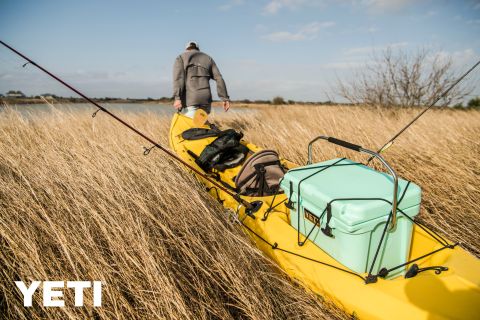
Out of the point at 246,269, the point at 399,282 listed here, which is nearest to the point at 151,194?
the point at 246,269

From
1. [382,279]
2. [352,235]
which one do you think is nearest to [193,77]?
[352,235]

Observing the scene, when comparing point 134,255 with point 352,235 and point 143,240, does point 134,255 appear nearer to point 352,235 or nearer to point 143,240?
point 143,240

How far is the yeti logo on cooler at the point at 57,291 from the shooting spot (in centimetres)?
149

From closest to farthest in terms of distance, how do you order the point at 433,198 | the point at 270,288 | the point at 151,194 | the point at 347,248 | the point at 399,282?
the point at 399,282 → the point at 347,248 → the point at 270,288 → the point at 151,194 → the point at 433,198

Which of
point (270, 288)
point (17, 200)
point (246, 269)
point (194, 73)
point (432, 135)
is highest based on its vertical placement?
point (194, 73)

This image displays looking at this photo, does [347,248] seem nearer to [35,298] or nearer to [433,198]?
[35,298]

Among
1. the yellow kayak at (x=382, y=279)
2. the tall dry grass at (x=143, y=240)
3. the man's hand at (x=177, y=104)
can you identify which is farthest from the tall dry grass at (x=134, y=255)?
the man's hand at (x=177, y=104)

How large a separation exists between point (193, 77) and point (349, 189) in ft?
13.9

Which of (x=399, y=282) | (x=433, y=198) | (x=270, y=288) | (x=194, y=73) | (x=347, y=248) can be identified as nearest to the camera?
(x=399, y=282)

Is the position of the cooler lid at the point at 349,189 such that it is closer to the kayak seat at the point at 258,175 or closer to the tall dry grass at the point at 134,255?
the tall dry grass at the point at 134,255

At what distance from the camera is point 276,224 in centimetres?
203

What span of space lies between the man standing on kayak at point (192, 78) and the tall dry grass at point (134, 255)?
292 centimetres

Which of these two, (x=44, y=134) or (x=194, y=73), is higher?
(x=194, y=73)

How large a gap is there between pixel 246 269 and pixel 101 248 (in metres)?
0.97
